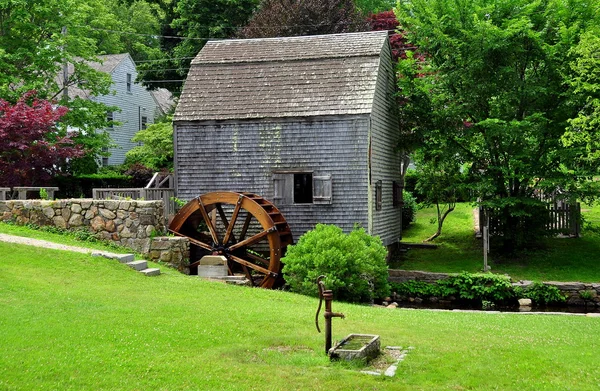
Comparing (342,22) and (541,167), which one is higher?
(342,22)

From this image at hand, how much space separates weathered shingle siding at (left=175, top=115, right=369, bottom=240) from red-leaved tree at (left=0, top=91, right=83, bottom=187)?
489 cm

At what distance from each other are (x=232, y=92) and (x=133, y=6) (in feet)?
130

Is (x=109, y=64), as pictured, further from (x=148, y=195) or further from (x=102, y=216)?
(x=102, y=216)

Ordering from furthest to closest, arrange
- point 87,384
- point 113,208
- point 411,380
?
point 113,208 → point 411,380 → point 87,384

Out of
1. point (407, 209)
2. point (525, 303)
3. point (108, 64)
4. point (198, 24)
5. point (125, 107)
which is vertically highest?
point (198, 24)

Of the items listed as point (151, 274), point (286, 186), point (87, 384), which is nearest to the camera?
point (87, 384)

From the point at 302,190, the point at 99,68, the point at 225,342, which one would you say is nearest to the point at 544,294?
the point at 302,190

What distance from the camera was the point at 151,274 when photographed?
15891mm

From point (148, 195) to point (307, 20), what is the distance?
13897mm

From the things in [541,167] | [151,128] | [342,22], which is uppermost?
[342,22]

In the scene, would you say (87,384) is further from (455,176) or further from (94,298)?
(455,176)

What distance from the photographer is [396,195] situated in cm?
2491

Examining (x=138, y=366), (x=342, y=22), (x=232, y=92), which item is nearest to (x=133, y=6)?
(x=342, y=22)

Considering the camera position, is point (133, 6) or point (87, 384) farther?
point (133, 6)
